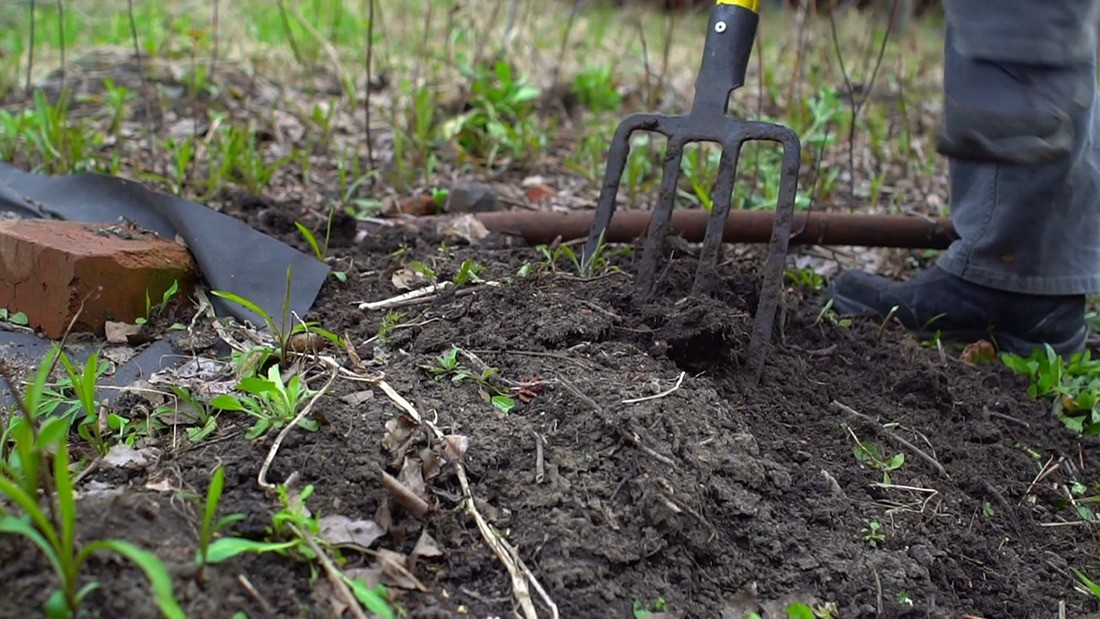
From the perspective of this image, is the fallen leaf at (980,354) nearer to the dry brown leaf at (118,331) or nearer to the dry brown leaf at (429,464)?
the dry brown leaf at (429,464)

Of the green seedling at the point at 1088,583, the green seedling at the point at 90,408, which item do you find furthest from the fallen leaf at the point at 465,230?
the green seedling at the point at 1088,583

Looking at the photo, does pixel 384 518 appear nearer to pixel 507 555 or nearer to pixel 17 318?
pixel 507 555

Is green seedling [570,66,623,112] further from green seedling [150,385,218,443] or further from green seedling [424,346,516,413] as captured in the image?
green seedling [150,385,218,443]

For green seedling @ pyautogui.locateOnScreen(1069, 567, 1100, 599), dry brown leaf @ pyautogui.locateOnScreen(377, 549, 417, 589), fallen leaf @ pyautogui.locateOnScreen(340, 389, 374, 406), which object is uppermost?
fallen leaf @ pyautogui.locateOnScreen(340, 389, 374, 406)

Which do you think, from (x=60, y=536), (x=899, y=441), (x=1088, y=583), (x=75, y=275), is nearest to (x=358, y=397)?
(x=60, y=536)

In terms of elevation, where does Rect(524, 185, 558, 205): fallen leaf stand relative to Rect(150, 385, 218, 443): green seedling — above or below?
above

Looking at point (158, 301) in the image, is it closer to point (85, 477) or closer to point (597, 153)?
point (85, 477)

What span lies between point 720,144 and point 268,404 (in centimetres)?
115

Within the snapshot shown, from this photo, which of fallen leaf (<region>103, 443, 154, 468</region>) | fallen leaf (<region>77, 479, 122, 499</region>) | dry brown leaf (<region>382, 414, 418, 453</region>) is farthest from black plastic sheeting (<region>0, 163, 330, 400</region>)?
dry brown leaf (<region>382, 414, 418, 453</region>)

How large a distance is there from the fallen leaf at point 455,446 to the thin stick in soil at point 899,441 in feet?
2.69

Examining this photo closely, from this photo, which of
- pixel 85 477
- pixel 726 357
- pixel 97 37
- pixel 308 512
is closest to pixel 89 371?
pixel 85 477

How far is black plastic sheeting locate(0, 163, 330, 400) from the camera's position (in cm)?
203

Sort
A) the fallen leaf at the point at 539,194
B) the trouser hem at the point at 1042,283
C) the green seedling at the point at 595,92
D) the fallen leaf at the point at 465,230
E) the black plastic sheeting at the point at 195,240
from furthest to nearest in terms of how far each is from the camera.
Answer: the green seedling at the point at 595,92
the fallen leaf at the point at 539,194
the fallen leaf at the point at 465,230
the trouser hem at the point at 1042,283
the black plastic sheeting at the point at 195,240

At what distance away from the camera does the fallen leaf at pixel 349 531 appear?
137 cm
